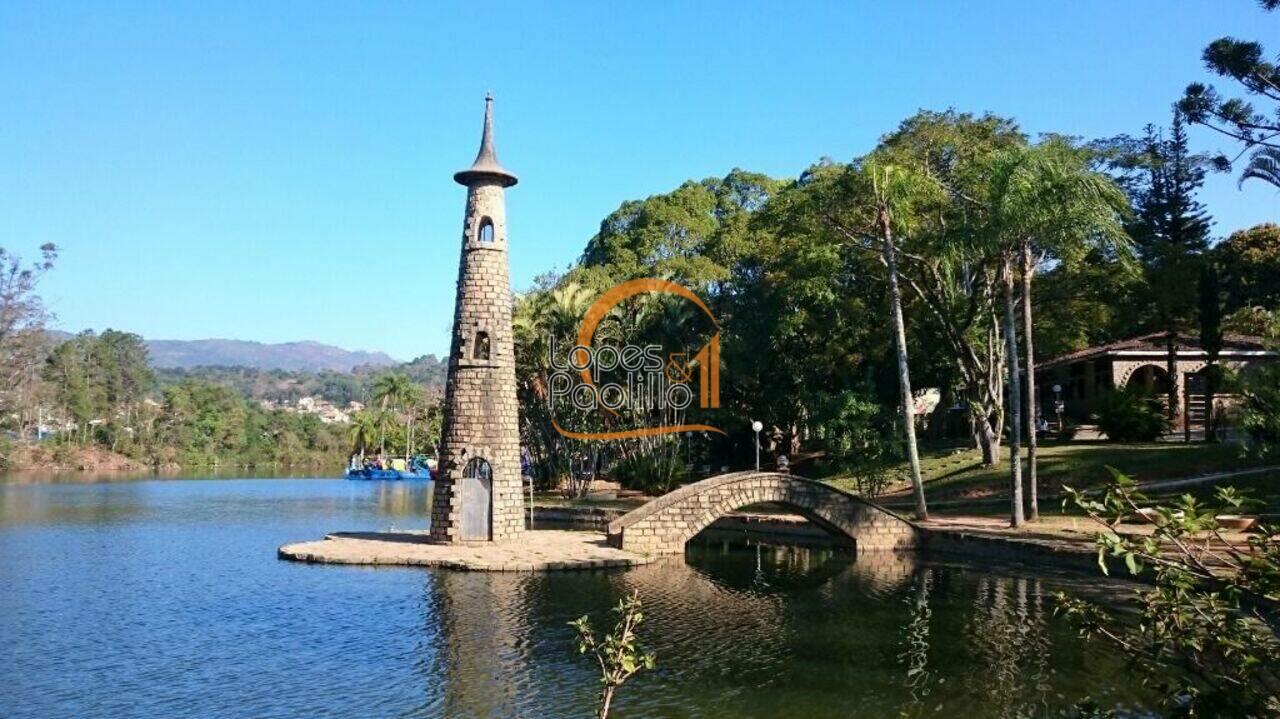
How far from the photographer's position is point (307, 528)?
4016cm

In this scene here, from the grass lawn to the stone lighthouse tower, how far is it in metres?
18.8

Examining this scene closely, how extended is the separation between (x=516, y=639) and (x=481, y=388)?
12.0m

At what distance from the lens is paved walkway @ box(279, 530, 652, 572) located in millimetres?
26672

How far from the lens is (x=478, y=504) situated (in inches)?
1180

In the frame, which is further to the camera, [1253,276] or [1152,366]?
[1253,276]

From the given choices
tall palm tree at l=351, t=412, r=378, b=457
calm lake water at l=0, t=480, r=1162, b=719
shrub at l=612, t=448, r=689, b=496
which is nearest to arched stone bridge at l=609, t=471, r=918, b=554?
calm lake water at l=0, t=480, r=1162, b=719

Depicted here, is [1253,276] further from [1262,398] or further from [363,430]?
[363,430]

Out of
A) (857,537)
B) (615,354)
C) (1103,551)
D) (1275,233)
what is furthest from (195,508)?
(1275,233)

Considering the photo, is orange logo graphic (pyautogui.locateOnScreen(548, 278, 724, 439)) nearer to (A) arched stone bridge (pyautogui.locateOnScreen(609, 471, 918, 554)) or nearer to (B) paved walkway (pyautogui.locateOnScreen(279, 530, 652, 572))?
(B) paved walkway (pyautogui.locateOnScreen(279, 530, 652, 572))

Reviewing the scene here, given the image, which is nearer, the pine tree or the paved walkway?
the paved walkway

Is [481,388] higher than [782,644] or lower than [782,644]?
higher

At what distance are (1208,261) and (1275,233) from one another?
1059 cm

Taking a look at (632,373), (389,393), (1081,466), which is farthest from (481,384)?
(389,393)

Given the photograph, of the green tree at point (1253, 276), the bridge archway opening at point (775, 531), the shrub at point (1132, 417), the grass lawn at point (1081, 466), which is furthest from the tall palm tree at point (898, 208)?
the green tree at point (1253, 276)
